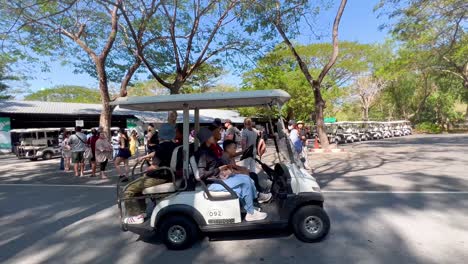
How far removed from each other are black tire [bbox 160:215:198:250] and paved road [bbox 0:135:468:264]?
11 cm

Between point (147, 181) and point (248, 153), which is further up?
point (248, 153)

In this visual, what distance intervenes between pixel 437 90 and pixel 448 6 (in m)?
41.1

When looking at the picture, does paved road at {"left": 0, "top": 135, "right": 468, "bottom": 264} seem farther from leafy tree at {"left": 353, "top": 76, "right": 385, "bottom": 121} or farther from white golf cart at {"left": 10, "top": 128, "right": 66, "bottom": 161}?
leafy tree at {"left": 353, "top": 76, "right": 385, "bottom": 121}

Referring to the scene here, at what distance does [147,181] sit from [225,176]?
1.03 metres

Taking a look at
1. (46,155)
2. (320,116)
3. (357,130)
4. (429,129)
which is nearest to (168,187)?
(320,116)

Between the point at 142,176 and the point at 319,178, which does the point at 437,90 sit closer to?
the point at 319,178

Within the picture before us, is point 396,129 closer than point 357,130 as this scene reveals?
No

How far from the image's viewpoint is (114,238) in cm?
466

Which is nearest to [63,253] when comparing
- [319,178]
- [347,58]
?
[319,178]

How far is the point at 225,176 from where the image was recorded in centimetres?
435

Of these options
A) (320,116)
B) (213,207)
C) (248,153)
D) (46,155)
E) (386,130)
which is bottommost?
(46,155)

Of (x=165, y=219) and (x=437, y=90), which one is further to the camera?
(x=437, y=90)

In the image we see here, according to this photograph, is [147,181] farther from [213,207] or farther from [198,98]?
[198,98]

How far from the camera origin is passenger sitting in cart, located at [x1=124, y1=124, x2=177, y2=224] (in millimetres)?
4344
